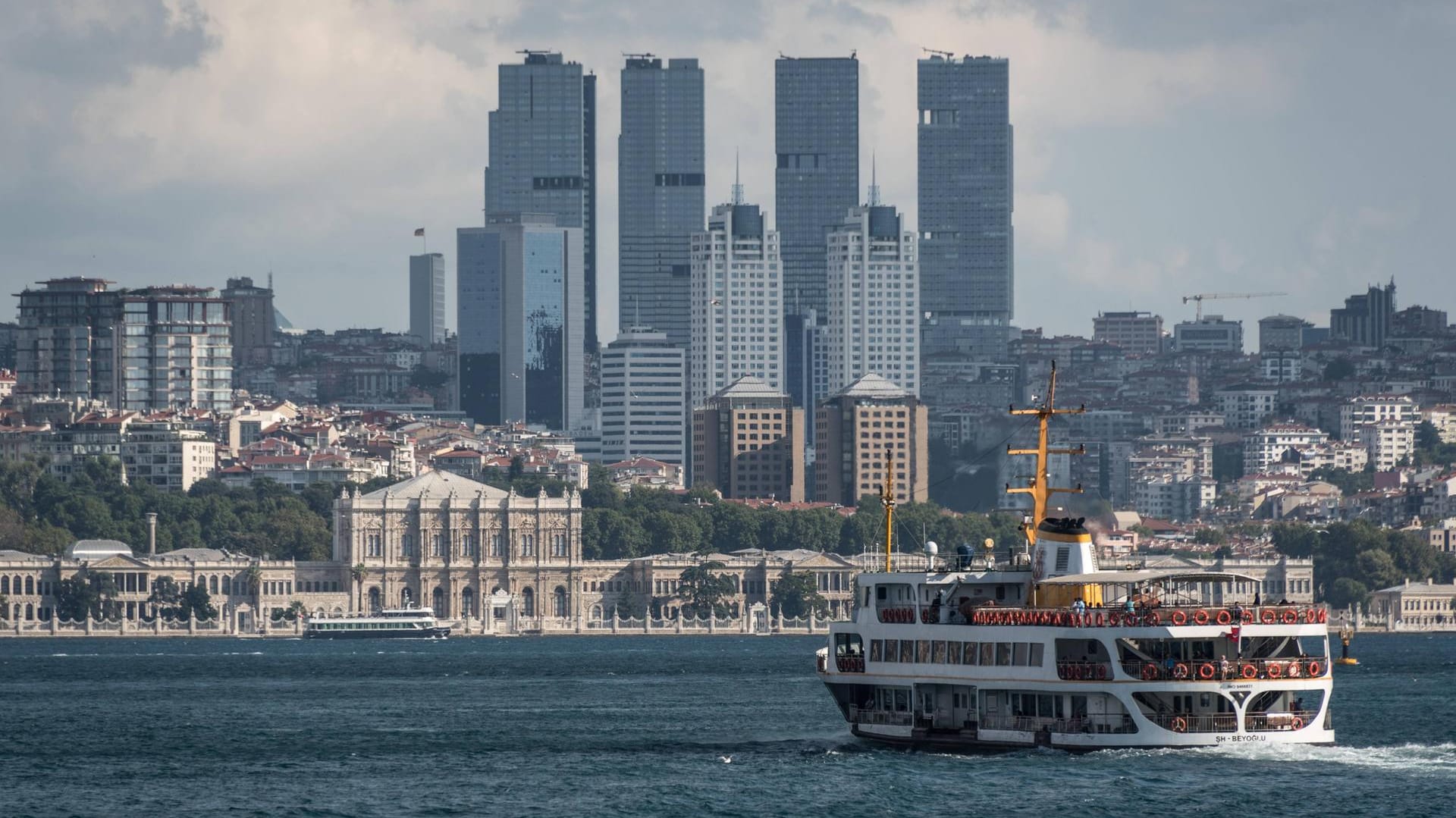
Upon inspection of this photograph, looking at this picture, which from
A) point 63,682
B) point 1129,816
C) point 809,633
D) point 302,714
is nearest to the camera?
point 1129,816

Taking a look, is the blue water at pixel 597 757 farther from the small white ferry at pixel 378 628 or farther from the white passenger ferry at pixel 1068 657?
the small white ferry at pixel 378 628

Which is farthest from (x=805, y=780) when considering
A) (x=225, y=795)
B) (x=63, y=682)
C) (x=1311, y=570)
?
(x=1311, y=570)

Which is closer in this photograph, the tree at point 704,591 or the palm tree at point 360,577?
the tree at point 704,591

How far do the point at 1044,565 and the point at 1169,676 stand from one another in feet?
15.9

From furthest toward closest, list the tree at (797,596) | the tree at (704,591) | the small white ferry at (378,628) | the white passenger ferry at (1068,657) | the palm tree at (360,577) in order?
1. the palm tree at (360,577)
2. the tree at (704,591)
3. the tree at (797,596)
4. the small white ferry at (378,628)
5. the white passenger ferry at (1068,657)

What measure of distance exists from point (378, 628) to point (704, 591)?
74.9 ft

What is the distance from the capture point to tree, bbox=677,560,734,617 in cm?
19212

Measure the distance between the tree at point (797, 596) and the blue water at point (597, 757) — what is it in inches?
2739

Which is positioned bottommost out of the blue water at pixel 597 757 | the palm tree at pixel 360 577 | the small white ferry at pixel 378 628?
the small white ferry at pixel 378 628

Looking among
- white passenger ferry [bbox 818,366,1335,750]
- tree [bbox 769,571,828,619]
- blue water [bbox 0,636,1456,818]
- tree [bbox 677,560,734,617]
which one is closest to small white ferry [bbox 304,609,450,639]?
tree [bbox 677,560,734,617]

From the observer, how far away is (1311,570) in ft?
629

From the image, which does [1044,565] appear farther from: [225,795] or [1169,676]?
[225,795]

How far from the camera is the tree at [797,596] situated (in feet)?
628

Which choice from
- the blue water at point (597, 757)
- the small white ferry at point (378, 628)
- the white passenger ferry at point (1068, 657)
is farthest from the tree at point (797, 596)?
the white passenger ferry at point (1068, 657)
